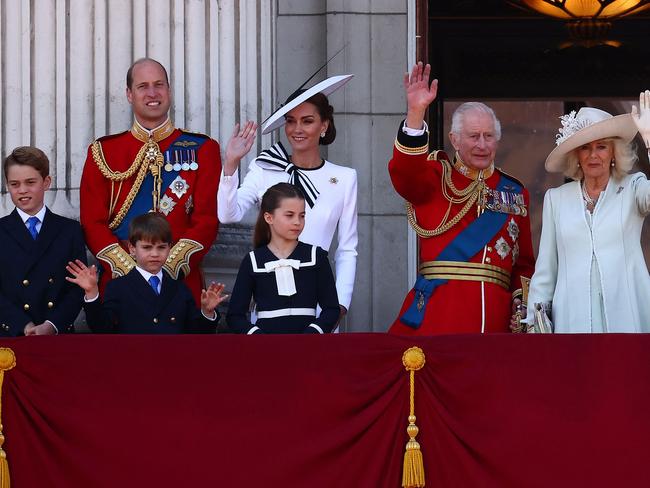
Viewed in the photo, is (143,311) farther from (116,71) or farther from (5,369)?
(116,71)

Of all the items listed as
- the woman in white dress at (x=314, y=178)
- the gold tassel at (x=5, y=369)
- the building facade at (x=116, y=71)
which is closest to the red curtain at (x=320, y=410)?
the gold tassel at (x=5, y=369)

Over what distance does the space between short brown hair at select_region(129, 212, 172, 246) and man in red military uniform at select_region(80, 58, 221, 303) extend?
0.46 meters

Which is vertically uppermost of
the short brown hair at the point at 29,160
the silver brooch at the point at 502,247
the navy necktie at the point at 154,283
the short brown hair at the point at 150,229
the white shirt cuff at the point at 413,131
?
the white shirt cuff at the point at 413,131

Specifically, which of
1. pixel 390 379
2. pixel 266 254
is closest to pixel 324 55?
pixel 266 254

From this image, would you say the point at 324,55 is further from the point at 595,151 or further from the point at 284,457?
the point at 284,457

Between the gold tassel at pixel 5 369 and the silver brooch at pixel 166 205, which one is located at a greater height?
the silver brooch at pixel 166 205

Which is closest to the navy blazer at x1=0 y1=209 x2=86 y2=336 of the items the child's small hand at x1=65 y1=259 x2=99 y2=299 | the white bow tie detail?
the child's small hand at x1=65 y1=259 x2=99 y2=299

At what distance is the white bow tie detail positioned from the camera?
7.68 metres

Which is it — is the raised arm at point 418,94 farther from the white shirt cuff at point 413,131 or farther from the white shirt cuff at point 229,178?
the white shirt cuff at point 229,178

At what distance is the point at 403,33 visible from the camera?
9734 mm

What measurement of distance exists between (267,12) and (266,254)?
194 centimetres

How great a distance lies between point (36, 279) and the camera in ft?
25.7

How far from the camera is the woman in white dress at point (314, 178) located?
27.2 feet

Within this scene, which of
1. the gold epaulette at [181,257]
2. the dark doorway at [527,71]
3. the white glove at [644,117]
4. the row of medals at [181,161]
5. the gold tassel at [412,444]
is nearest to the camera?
the gold tassel at [412,444]
